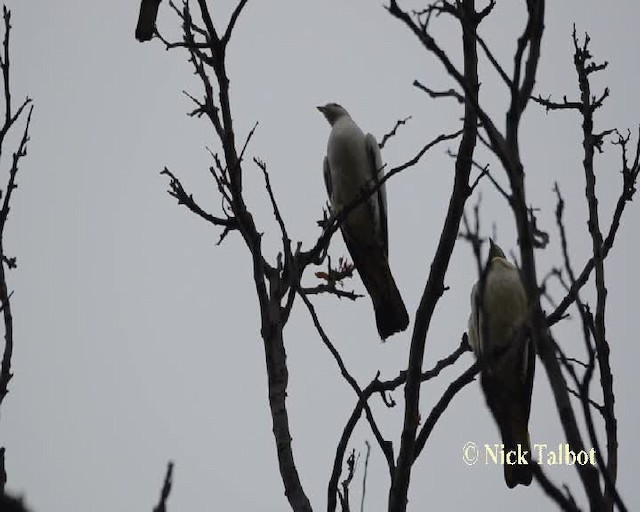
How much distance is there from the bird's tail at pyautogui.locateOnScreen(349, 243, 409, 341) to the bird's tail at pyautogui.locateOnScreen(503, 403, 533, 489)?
1103 mm

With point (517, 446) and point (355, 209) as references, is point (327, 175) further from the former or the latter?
point (517, 446)

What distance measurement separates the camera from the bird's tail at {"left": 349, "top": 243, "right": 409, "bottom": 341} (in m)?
5.77

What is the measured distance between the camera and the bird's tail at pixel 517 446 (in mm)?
3436

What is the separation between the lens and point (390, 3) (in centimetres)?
241

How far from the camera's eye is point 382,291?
598 centimetres

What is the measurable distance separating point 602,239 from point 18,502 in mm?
2598

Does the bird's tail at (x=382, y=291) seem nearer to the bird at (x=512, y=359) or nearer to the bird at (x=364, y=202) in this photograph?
the bird at (x=364, y=202)

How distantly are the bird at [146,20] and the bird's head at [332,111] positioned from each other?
294cm

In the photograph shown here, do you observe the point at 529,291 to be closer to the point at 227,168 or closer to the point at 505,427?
the point at 505,427

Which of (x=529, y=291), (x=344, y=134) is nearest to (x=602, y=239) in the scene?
(x=529, y=291)

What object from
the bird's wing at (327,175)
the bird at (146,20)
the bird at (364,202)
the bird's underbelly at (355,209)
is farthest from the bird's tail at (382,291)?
the bird at (146,20)

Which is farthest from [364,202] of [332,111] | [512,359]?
[512,359]

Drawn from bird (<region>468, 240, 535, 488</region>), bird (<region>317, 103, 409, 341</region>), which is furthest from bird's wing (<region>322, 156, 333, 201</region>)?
bird (<region>468, 240, 535, 488</region>)

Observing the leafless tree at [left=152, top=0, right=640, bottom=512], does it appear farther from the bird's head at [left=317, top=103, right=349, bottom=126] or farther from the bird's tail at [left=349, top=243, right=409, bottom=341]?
the bird's head at [left=317, top=103, right=349, bottom=126]
